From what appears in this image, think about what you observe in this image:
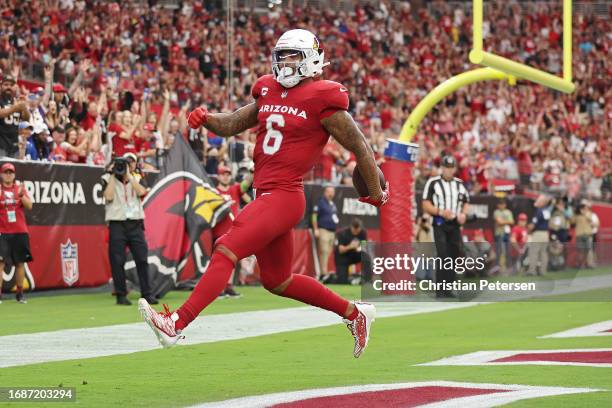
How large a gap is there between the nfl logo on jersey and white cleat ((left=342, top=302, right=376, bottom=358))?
8.55 metres

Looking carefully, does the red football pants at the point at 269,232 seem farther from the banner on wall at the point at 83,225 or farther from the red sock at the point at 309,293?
the banner on wall at the point at 83,225

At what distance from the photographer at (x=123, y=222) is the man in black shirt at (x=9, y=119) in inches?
54.0

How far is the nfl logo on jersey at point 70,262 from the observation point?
49.9ft

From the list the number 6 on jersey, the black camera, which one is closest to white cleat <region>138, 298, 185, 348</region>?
the number 6 on jersey

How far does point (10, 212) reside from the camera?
13539mm

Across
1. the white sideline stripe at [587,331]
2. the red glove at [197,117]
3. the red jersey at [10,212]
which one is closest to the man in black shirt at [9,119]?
the red jersey at [10,212]

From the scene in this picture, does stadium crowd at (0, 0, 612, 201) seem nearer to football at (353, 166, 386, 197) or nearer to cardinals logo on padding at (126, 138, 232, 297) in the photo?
cardinals logo on padding at (126, 138, 232, 297)

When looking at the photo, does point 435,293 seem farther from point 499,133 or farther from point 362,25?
point 362,25

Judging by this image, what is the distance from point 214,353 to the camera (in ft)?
27.1

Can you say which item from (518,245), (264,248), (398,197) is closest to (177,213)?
(398,197)

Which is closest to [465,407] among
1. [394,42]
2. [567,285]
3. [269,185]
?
[269,185]

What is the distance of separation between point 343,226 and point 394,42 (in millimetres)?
13019

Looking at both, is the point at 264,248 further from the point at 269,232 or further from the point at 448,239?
the point at 448,239

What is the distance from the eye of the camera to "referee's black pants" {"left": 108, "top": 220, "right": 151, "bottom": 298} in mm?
13625
